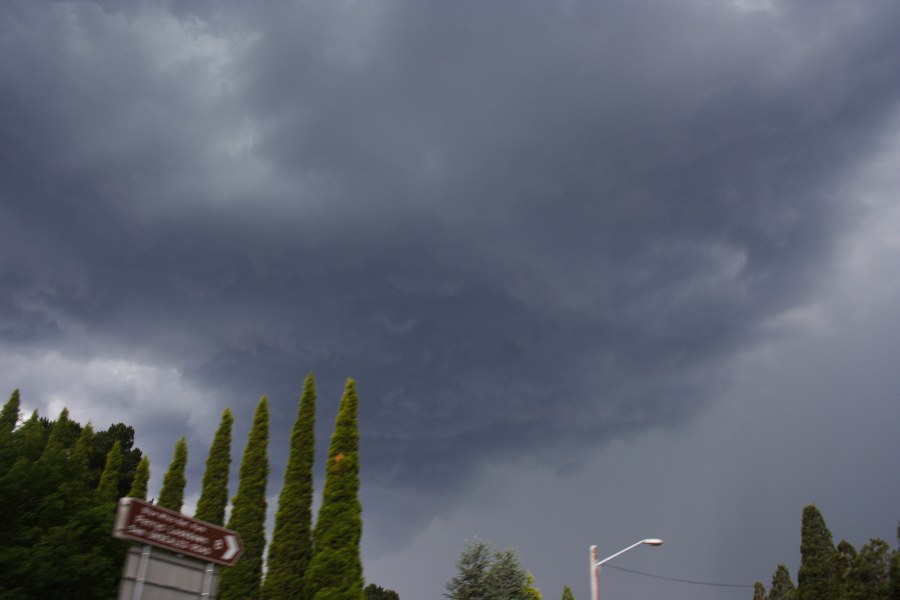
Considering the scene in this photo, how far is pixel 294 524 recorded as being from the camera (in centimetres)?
3872

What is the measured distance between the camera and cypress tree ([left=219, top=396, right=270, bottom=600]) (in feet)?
128

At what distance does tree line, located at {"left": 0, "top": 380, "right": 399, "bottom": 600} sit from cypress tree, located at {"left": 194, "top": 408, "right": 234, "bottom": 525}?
0.23ft

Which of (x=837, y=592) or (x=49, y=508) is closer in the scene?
(x=49, y=508)

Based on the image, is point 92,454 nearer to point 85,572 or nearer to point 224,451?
point 224,451

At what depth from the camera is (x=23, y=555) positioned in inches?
907

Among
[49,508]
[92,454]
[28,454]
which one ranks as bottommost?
[49,508]

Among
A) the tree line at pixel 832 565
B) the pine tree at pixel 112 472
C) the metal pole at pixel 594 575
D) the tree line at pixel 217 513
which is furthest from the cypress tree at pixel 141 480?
the tree line at pixel 832 565

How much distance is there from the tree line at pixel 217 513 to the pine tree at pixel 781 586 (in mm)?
48347

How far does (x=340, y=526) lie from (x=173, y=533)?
2245cm

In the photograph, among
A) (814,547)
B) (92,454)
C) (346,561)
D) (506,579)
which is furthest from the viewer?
(92,454)

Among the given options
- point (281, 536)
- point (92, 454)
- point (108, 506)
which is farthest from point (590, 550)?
point (92, 454)

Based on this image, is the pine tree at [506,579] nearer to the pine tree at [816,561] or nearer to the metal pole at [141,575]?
the pine tree at [816,561]

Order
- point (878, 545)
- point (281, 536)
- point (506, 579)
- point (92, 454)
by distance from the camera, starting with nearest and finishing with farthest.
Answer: point (281, 536) < point (878, 545) < point (506, 579) < point (92, 454)

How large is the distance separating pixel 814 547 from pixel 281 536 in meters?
40.7
